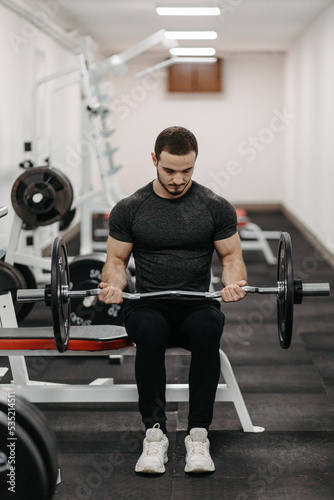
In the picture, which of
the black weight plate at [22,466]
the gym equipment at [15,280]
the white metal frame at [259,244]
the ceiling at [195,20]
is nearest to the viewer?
the black weight plate at [22,466]

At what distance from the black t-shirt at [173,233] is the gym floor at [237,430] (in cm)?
54

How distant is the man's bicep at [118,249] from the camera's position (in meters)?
2.30

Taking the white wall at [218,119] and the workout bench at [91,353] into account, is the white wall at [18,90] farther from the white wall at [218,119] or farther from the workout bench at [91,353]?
the white wall at [218,119]

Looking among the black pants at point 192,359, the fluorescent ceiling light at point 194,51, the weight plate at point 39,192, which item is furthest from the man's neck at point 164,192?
the fluorescent ceiling light at point 194,51

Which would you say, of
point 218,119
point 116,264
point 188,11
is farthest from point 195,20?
point 116,264

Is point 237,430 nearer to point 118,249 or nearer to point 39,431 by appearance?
point 118,249

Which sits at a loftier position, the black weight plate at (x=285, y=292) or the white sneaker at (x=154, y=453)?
the black weight plate at (x=285, y=292)

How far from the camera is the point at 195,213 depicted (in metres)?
2.28

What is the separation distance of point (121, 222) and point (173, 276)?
25 centimetres

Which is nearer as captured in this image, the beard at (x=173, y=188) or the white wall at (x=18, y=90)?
the beard at (x=173, y=188)

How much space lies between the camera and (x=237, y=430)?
8.11 feet

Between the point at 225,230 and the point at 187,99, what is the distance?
732 cm

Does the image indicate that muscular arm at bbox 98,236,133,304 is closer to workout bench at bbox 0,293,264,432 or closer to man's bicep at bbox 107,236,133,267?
man's bicep at bbox 107,236,133,267

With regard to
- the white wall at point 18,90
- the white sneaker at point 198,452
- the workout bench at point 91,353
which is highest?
the white wall at point 18,90
